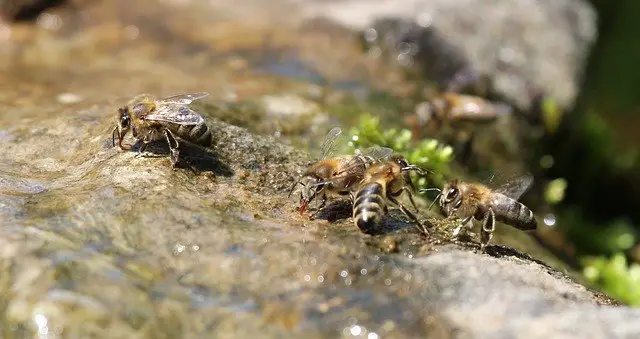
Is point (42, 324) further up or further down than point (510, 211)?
further down

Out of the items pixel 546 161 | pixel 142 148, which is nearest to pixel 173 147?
pixel 142 148

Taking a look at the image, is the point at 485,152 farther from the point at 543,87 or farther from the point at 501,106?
the point at 543,87

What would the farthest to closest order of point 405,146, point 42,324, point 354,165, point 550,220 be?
point 550,220 → point 405,146 → point 354,165 → point 42,324

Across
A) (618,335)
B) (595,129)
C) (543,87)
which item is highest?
(618,335)

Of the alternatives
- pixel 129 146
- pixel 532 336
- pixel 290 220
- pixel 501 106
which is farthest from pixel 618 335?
pixel 501 106

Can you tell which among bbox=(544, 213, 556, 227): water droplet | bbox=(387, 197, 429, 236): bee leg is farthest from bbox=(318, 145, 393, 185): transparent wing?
→ bbox=(544, 213, 556, 227): water droplet

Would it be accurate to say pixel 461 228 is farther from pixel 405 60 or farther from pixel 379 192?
pixel 405 60
